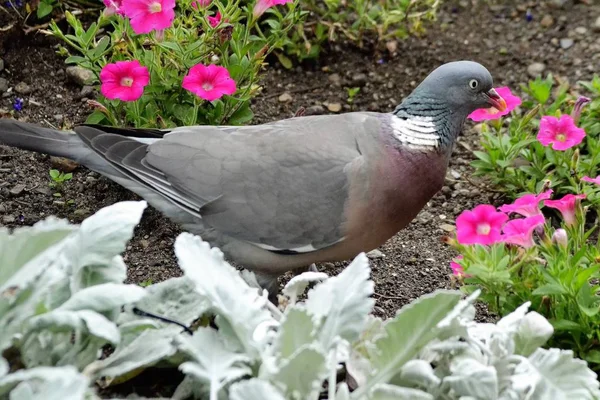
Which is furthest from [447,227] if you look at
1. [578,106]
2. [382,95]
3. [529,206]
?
[529,206]

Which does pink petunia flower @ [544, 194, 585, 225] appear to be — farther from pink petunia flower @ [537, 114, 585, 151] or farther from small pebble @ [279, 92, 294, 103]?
small pebble @ [279, 92, 294, 103]

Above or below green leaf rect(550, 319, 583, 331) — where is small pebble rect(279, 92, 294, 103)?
below

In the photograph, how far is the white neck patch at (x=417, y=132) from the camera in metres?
2.75

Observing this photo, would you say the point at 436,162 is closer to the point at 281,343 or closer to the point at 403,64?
the point at 281,343

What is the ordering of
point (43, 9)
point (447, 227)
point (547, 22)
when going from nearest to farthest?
point (447, 227) < point (43, 9) < point (547, 22)

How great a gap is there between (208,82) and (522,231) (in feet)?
3.91

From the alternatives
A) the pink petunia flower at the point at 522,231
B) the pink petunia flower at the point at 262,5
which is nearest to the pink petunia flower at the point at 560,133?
the pink petunia flower at the point at 522,231

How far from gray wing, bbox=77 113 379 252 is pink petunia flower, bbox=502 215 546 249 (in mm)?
525

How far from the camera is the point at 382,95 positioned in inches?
160

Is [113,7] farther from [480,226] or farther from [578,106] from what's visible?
[578,106]

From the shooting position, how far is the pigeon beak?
289 cm

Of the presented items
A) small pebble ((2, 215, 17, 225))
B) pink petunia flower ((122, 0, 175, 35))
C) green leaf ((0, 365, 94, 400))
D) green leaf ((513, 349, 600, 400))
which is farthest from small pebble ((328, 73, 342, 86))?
green leaf ((0, 365, 94, 400))

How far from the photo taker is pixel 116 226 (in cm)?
171

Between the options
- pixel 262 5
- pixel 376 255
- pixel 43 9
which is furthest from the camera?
pixel 43 9
